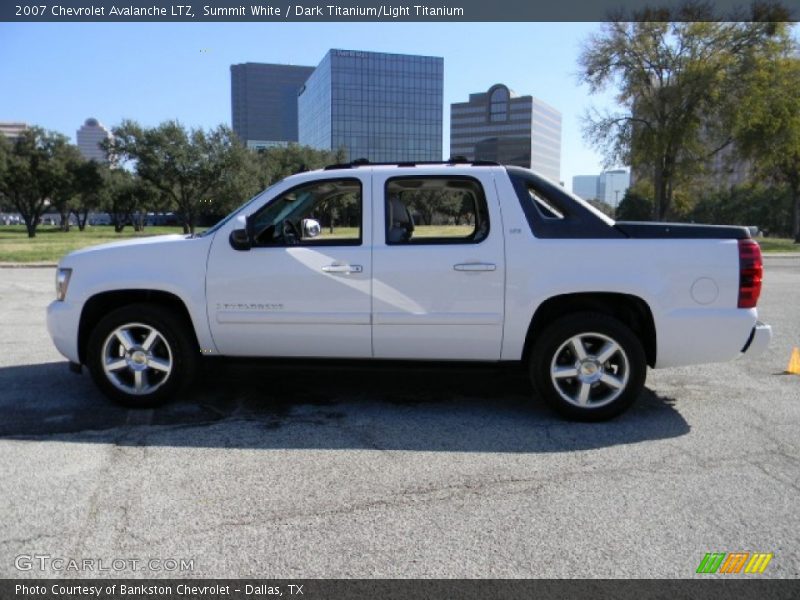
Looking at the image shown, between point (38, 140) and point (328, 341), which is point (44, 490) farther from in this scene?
point (38, 140)

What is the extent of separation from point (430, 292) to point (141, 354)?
233 centimetres

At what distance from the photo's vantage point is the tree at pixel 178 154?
→ 159 ft

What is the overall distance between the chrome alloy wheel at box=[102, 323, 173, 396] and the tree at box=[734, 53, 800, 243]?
126 feet

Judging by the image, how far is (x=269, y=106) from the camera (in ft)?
475

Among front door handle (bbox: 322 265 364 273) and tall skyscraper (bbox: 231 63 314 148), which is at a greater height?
tall skyscraper (bbox: 231 63 314 148)

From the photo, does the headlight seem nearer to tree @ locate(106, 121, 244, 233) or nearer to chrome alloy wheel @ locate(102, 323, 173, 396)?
chrome alloy wheel @ locate(102, 323, 173, 396)

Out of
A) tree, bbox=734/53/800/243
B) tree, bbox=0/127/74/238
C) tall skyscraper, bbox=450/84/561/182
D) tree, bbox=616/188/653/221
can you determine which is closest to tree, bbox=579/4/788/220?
tree, bbox=734/53/800/243

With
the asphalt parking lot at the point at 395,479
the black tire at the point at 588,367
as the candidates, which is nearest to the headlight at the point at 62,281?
the asphalt parking lot at the point at 395,479

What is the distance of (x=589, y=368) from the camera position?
456cm

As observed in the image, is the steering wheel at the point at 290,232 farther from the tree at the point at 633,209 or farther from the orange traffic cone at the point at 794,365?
the tree at the point at 633,209

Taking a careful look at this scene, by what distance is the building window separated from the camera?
56.7 ft

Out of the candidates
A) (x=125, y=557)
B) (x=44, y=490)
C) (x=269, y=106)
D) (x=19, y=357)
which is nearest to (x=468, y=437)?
(x=125, y=557)

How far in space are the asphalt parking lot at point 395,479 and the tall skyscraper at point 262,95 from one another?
14411cm

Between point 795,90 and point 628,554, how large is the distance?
137ft
